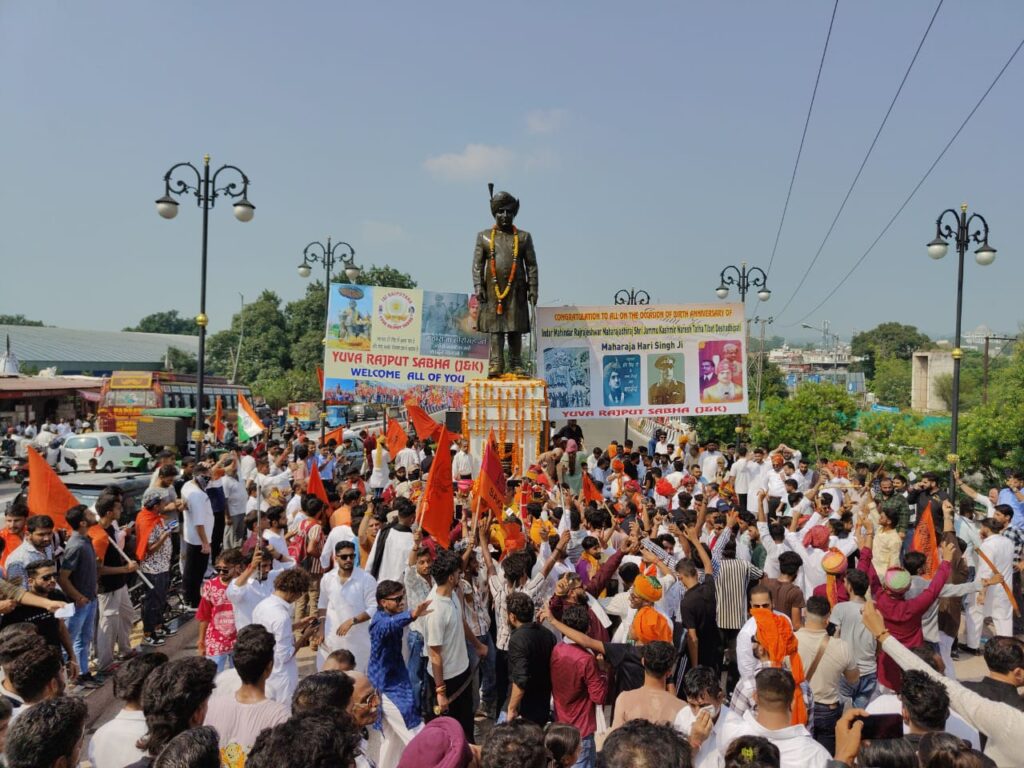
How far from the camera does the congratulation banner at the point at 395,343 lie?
1766cm

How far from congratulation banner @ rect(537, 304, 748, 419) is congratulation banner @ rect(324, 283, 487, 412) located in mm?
3260

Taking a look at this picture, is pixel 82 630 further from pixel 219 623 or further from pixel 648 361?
pixel 648 361

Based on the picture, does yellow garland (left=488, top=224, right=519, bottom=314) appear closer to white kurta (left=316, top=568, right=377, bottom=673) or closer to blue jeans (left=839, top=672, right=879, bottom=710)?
white kurta (left=316, top=568, right=377, bottom=673)

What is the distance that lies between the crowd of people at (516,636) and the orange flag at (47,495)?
0.93 ft

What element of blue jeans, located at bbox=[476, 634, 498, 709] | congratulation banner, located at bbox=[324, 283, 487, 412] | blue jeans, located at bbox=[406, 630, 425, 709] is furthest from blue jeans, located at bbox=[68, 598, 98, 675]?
congratulation banner, located at bbox=[324, 283, 487, 412]

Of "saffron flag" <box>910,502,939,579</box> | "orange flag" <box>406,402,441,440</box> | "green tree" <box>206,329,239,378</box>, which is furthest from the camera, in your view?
"green tree" <box>206,329,239,378</box>

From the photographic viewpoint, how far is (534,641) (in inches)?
175

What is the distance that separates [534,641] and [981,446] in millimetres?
14779

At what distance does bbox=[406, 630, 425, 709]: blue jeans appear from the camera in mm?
5137

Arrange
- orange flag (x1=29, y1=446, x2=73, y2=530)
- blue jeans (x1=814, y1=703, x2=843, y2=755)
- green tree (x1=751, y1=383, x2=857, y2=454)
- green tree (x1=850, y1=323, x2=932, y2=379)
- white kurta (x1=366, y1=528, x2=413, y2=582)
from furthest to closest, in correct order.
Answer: green tree (x1=850, y1=323, x2=932, y2=379)
green tree (x1=751, y1=383, x2=857, y2=454)
orange flag (x1=29, y1=446, x2=73, y2=530)
white kurta (x1=366, y1=528, x2=413, y2=582)
blue jeans (x1=814, y1=703, x2=843, y2=755)

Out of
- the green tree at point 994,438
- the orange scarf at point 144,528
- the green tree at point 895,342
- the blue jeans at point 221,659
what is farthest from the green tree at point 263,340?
the green tree at point 895,342

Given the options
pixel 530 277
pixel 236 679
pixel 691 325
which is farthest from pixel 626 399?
pixel 236 679

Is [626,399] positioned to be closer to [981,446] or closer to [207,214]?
[981,446]

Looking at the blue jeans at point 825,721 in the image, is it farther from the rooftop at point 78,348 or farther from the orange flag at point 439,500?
the rooftop at point 78,348
